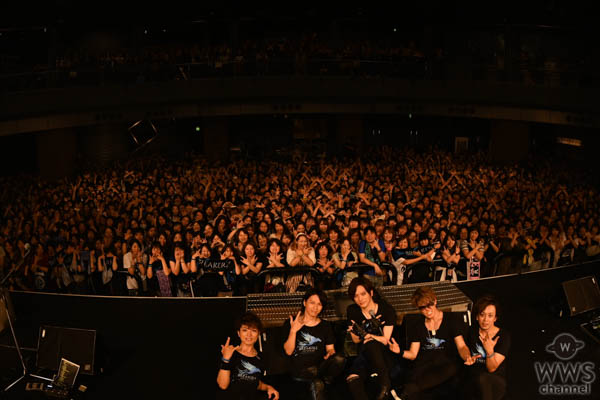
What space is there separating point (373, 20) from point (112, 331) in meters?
21.2

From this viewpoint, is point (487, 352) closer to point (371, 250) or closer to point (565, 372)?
point (565, 372)

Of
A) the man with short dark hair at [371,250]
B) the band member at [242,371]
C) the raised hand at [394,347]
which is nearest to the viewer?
the band member at [242,371]

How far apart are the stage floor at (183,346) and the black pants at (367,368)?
0.24 metres

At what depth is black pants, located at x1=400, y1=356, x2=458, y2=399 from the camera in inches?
193

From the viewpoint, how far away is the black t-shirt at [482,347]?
4.80 meters

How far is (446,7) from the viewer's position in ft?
71.8

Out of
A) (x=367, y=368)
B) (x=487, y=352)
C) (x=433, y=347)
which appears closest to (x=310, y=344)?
(x=367, y=368)

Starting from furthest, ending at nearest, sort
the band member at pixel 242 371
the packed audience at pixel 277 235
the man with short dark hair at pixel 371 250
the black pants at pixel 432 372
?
the man with short dark hair at pixel 371 250
the packed audience at pixel 277 235
the black pants at pixel 432 372
the band member at pixel 242 371

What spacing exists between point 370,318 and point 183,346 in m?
2.09

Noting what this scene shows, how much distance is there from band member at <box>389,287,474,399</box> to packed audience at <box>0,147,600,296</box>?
6.18 ft

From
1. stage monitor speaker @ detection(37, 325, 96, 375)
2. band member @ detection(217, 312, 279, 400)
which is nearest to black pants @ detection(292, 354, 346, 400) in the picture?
band member @ detection(217, 312, 279, 400)

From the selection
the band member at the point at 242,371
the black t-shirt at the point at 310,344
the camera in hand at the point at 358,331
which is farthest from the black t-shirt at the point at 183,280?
the camera in hand at the point at 358,331

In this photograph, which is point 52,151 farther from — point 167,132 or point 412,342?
point 412,342

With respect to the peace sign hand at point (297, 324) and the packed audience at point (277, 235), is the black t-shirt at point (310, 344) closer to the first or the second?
the peace sign hand at point (297, 324)
